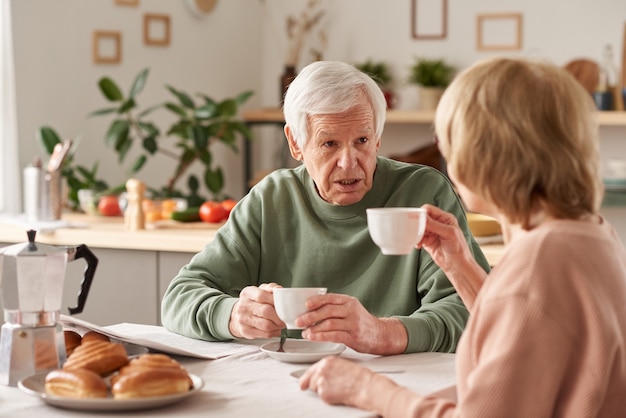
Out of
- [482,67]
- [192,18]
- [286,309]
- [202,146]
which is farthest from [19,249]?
[192,18]

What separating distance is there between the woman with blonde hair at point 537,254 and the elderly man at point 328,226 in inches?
26.9

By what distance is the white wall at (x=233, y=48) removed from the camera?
5285 millimetres

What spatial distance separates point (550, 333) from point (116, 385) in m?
0.62

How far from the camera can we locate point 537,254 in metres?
1.37

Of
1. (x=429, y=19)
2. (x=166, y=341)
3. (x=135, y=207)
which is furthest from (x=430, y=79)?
(x=166, y=341)

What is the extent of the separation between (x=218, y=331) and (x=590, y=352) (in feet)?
2.91

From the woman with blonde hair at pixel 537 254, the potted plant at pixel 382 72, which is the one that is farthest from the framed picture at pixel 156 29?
the woman with blonde hair at pixel 537 254

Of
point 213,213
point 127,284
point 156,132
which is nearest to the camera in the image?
point 127,284

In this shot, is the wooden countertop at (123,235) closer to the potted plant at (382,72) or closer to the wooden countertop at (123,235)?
the wooden countertop at (123,235)

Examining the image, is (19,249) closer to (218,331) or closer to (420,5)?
(218,331)

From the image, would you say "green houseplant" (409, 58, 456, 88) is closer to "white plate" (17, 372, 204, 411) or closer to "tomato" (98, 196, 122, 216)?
"tomato" (98, 196, 122, 216)

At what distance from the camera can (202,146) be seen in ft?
17.7

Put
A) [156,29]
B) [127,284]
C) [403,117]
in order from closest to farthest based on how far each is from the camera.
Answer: [127,284]
[156,29]
[403,117]

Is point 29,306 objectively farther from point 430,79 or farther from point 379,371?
point 430,79
